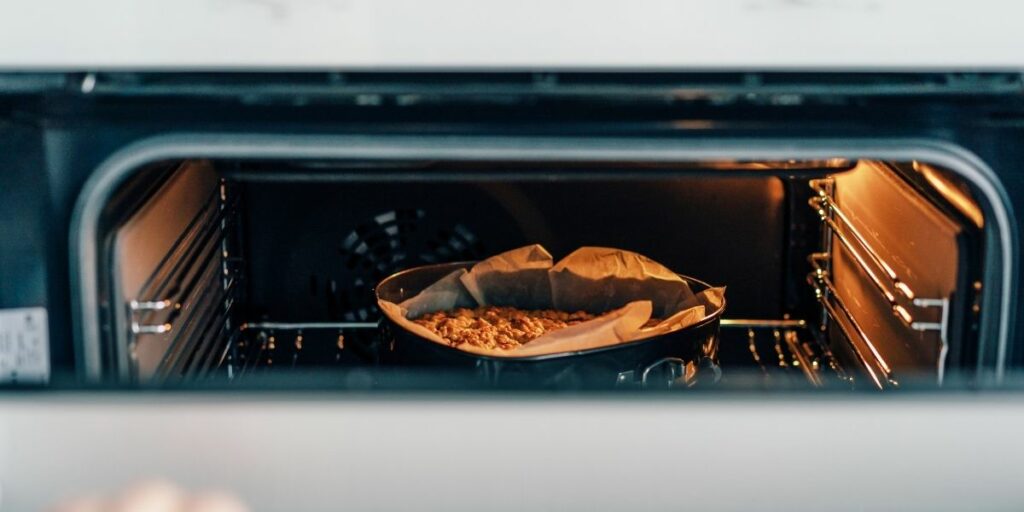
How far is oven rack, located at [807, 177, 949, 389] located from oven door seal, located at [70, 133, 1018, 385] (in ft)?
0.37

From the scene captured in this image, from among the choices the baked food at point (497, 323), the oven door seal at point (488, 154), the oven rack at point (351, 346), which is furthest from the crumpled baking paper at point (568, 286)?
the oven door seal at point (488, 154)

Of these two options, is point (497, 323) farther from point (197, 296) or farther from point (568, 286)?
point (197, 296)

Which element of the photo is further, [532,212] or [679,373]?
[532,212]

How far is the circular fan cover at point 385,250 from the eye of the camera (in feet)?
4.69

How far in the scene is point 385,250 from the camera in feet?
4.71

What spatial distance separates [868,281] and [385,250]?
56cm

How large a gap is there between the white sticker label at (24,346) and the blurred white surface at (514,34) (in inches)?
7.8

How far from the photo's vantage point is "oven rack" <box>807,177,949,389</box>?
1079mm

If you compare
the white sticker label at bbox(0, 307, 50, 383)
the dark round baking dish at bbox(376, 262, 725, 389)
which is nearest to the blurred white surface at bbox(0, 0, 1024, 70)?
the white sticker label at bbox(0, 307, 50, 383)

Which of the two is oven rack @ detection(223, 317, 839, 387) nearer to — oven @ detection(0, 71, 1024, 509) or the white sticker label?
oven @ detection(0, 71, 1024, 509)

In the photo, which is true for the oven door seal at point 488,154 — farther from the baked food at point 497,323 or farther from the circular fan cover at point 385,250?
the circular fan cover at point 385,250

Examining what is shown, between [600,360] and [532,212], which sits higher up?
[532,212]

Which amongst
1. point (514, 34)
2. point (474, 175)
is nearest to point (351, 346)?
point (474, 175)

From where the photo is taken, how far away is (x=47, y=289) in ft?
3.01
